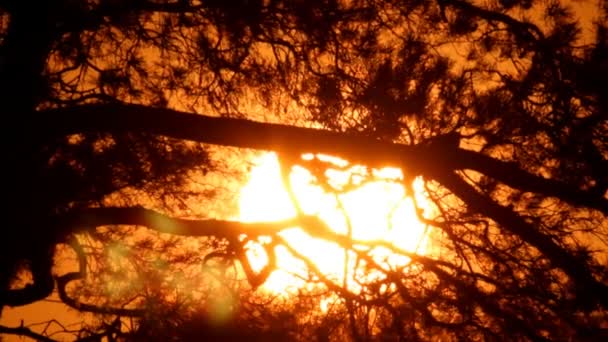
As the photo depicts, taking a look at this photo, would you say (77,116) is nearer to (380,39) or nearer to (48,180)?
(48,180)

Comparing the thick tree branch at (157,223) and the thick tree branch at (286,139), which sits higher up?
the thick tree branch at (286,139)

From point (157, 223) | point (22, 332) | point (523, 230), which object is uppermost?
point (523, 230)

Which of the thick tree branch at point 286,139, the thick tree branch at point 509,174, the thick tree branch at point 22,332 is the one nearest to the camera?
the thick tree branch at point 286,139

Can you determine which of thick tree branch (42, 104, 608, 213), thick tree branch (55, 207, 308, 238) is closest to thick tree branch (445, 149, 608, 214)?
thick tree branch (42, 104, 608, 213)

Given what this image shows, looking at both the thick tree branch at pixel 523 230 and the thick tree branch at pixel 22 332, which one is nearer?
the thick tree branch at pixel 523 230

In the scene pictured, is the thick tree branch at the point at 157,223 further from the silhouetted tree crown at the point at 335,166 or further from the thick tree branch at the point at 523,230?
the thick tree branch at the point at 523,230

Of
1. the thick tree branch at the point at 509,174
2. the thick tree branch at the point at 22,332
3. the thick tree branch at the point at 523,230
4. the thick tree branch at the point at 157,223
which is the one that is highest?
the thick tree branch at the point at 509,174

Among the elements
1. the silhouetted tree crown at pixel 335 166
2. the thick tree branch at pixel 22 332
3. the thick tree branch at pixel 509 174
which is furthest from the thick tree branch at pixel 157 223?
the thick tree branch at pixel 22 332

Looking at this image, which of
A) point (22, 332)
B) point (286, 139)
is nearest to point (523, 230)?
point (286, 139)

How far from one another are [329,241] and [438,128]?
2.20 ft

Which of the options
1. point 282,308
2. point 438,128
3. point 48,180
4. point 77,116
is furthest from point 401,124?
point 48,180

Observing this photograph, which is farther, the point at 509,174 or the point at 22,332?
the point at 22,332

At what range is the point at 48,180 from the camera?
1905 mm

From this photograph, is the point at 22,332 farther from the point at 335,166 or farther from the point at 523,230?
the point at 523,230
